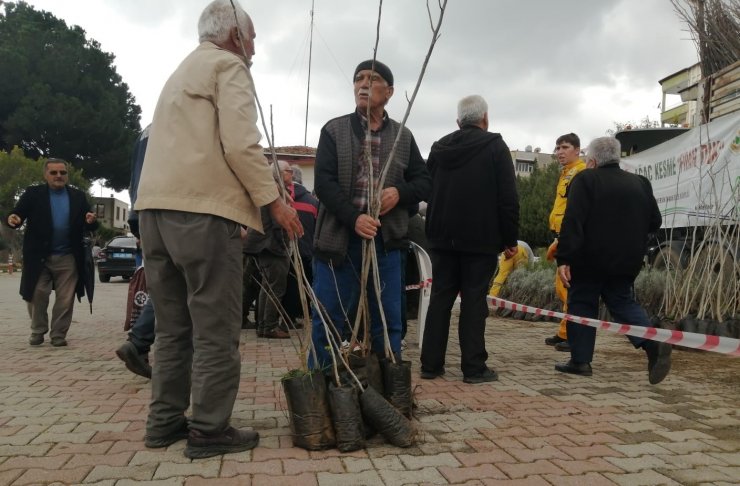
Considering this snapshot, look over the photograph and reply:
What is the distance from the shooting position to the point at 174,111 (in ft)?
9.08

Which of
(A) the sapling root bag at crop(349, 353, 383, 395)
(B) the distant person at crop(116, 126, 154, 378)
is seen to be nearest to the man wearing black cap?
(A) the sapling root bag at crop(349, 353, 383, 395)

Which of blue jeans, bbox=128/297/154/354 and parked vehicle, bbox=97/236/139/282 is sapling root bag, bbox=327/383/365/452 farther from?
parked vehicle, bbox=97/236/139/282

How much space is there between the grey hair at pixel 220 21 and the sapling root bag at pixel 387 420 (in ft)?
5.87

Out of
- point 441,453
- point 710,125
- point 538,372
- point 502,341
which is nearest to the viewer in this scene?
point 441,453

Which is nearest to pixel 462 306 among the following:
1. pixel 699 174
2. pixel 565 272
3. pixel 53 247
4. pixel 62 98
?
pixel 565 272

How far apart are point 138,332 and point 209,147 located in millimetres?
1989

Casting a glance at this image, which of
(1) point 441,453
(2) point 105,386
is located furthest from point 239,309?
(2) point 105,386

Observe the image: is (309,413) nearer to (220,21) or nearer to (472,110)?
(220,21)

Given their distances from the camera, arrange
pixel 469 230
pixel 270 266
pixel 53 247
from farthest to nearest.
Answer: pixel 270 266 < pixel 53 247 < pixel 469 230

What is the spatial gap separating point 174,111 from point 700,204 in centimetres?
583

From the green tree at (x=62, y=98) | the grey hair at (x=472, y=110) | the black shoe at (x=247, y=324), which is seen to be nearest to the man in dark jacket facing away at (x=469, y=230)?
the grey hair at (x=472, y=110)

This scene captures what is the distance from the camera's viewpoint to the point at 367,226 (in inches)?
125

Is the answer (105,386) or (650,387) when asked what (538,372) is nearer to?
(650,387)

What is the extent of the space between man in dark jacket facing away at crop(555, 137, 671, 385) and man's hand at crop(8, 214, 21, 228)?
4.91m
